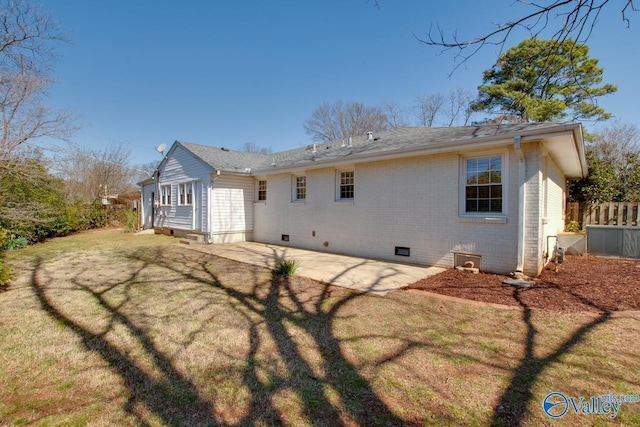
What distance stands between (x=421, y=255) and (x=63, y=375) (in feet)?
24.0

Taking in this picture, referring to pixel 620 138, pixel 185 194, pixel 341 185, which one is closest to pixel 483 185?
pixel 341 185

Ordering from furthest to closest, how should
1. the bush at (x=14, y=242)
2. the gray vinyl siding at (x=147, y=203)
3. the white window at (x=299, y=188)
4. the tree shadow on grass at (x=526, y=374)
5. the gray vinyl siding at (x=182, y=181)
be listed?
the gray vinyl siding at (x=147, y=203)
the gray vinyl siding at (x=182, y=181)
the white window at (x=299, y=188)
the bush at (x=14, y=242)
the tree shadow on grass at (x=526, y=374)

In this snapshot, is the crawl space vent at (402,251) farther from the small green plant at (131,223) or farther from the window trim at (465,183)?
the small green plant at (131,223)

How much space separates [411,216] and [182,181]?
11.4 metres

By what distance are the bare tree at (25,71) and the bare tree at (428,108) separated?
24.3 m

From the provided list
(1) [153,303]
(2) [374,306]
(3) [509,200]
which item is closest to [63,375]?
(1) [153,303]

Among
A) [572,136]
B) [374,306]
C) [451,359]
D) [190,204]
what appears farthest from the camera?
[190,204]

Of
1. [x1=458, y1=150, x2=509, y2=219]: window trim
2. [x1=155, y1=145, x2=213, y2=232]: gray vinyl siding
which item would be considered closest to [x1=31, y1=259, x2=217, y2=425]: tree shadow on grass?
[x1=458, y1=150, x2=509, y2=219]: window trim

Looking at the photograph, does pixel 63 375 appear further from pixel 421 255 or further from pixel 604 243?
pixel 604 243

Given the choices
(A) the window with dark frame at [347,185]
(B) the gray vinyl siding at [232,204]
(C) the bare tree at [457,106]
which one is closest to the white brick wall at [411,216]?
(A) the window with dark frame at [347,185]

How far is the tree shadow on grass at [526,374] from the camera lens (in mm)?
2240

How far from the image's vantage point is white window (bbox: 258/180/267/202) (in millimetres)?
13281

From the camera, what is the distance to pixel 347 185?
9.93m

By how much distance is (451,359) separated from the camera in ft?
10.1
